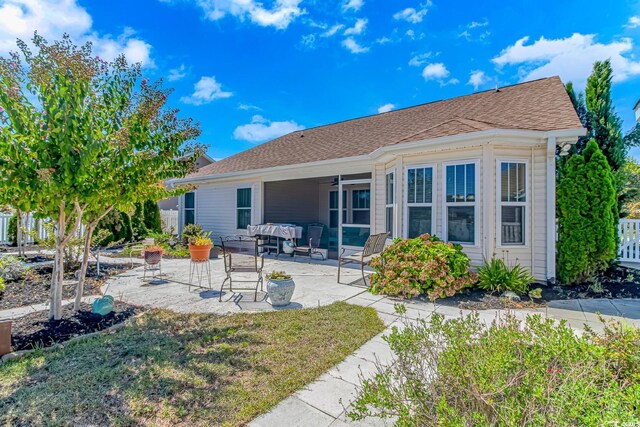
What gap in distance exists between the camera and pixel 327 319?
13.7 ft

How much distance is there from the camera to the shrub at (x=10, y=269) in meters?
6.05

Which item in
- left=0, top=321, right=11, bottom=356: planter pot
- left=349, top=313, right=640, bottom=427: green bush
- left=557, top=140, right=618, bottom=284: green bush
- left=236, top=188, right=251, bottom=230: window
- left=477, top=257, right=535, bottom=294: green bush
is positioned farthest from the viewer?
left=236, top=188, right=251, bottom=230: window

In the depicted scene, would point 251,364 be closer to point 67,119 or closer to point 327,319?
point 327,319

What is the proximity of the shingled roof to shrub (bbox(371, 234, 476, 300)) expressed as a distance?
239cm

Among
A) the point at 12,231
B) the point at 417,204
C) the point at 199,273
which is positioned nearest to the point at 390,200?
the point at 417,204

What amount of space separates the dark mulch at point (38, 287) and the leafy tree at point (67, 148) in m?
1.74

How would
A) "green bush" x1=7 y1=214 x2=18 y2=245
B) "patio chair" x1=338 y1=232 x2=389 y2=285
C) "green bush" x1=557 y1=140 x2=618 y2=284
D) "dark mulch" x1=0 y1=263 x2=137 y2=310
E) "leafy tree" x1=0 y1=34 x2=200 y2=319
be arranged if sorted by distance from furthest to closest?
"green bush" x1=7 y1=214 x2=18 y2=245, "patio chair" x1=338 y1=232 x2=389 y2=285, "green bush" x1=557 y1=140 x2=618 y2=284, "dark mulch" x1=0 y1=263 x2=137 y2=310, "leafy tree" x1=0 y1=34 x2=200 y2=319

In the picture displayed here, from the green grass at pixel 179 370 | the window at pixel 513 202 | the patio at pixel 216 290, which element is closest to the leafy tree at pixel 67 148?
the green grass at pixel 179 370

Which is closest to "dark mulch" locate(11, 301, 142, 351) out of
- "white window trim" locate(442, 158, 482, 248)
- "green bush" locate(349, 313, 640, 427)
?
"green bush" locate(349, 313, 640, 427)

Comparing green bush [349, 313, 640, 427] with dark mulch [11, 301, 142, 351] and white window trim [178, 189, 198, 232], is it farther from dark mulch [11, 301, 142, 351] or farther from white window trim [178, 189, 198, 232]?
white window trim [178, 189, 198, 232]

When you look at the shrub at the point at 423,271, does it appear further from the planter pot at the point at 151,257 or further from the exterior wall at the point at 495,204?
the planter pot at the point at 151,257

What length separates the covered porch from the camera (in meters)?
9.66

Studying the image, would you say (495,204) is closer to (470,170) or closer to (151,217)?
(470,170)

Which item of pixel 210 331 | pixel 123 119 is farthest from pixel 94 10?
pixel 210 331
